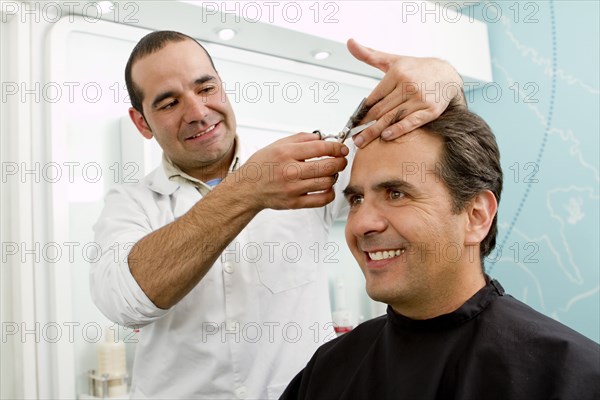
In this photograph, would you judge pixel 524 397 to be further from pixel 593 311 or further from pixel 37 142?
pixel 593 311

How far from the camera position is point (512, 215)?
333cm

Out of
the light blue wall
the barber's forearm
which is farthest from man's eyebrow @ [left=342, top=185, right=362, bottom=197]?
the light blue wall

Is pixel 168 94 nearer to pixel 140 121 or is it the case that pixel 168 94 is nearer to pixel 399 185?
pixel 140 121

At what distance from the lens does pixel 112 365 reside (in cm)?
206

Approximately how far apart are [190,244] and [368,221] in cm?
43

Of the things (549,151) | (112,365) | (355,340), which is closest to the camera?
(355,340)

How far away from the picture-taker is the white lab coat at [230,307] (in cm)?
162

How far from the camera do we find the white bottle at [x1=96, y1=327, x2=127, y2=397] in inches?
80.7

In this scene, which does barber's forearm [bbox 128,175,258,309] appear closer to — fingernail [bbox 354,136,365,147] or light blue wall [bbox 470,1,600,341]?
fingernail [bbox 354,136,365,147]

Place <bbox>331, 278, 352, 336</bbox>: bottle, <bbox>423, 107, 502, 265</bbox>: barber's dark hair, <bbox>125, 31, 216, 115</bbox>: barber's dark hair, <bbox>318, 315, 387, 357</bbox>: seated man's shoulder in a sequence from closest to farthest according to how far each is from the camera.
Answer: <bbox>423, 107, 502, 265</bbox>: barber's dark hair < <bbox>318, 315, 387, 357</bbox>: seated man's shoulder < <bbox>125, 31, 216, 115</bbox>: barber's dark hair < <bbox>331, 278, 352, 336</bbox>: bottle

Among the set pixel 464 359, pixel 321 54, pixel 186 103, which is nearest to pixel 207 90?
pixel 186 103

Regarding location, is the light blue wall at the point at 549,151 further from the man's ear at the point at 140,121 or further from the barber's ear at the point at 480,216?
the man's ear at the point at 140,121

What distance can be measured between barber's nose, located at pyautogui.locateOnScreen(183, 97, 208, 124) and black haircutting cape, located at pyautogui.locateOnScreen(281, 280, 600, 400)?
29.6 inches

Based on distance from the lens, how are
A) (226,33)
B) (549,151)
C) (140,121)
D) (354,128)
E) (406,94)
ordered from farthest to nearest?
(549,151), (226,33), (140,121), (354,128), (406,94)
